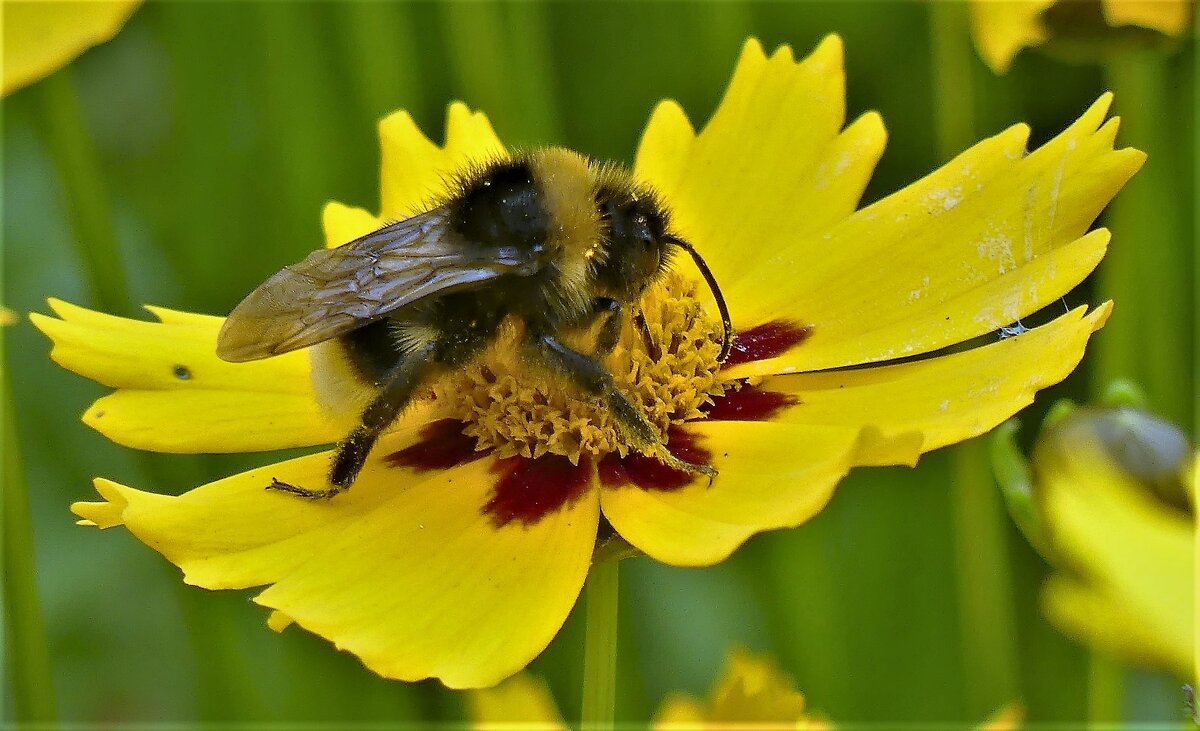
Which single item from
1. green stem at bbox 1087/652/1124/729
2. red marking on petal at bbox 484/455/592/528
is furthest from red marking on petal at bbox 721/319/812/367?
green stem at bbox 1087/652/1124/729

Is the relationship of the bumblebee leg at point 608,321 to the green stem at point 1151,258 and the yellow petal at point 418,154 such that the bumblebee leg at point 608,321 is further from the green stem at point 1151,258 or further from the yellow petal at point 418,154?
the green stem at point 1151,258

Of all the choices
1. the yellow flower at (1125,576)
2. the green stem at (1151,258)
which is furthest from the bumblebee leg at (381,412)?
the green stem at (1151,258)

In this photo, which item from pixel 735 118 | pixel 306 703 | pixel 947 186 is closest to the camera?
pixel 947 186

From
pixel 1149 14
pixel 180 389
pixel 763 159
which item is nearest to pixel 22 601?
pixel 180 389

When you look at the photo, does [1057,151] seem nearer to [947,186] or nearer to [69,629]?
[947,186]

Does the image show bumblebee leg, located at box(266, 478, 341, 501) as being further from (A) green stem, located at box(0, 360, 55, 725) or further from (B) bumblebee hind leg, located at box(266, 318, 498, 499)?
(A) green stem, located at box(0, 360, 55, 725)

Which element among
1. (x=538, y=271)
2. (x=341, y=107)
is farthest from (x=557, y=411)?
(x=341, y=107)

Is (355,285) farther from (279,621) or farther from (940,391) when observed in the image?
(940,391)
